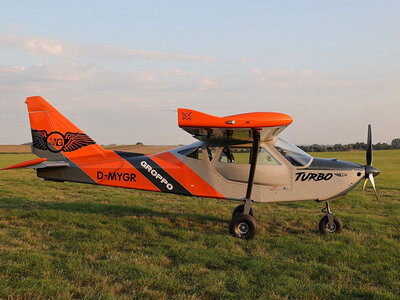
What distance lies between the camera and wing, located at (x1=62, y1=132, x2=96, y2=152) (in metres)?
8.28

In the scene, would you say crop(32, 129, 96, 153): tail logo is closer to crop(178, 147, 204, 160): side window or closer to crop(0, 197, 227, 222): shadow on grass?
crop(0, 197, 227, 222): shadow on grass

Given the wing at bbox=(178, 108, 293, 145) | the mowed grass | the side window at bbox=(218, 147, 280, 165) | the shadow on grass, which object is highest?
the wing at bbox=(178, 108, 293, 145)

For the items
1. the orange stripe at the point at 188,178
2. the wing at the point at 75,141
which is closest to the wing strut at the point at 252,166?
the orange stripe at the point at 188,178

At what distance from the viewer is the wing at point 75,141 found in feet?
27.2

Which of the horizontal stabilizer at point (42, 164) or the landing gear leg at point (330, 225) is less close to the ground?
the horizontal stabilizer at point (42, 164)

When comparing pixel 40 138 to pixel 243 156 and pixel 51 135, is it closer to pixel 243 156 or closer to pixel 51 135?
pixel 51 135

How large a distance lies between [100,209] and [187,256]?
16.7 feet

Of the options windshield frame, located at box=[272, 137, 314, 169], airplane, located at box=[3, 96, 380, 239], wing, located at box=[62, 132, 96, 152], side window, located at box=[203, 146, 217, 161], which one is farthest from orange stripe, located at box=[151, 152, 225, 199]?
wing, located at box=[62, 132, 96, 152]

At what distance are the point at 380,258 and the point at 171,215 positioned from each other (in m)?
5.37

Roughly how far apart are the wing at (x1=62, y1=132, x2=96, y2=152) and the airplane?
0.02 meters

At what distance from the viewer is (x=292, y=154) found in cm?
748

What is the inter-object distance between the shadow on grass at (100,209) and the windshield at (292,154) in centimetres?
255

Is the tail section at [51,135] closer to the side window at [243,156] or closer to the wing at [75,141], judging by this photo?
the wing at [75,141]

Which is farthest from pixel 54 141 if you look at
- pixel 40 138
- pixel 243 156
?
pixel 243 156
